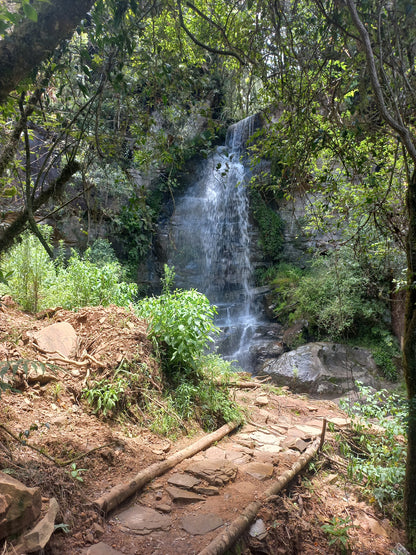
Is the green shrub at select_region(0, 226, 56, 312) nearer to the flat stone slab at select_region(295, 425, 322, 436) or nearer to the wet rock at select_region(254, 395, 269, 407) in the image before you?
the wet rock at select_region(254, 395, 269, 407)

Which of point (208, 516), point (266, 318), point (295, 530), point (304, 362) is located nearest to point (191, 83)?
point (208, 516)

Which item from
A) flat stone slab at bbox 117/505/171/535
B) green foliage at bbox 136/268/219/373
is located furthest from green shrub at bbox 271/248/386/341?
flat stone slab at bbox 117/505/171/535

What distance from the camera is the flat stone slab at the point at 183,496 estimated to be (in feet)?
10.0

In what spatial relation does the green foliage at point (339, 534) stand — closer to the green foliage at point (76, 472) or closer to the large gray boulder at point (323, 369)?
the green foliage at point (76, 472)

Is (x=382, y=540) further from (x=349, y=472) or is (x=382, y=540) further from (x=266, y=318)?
(x=266, y=318)

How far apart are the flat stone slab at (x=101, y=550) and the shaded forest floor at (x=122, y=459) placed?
0.12 feet

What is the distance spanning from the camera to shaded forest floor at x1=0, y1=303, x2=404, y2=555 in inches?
101

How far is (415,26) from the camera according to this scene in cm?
301

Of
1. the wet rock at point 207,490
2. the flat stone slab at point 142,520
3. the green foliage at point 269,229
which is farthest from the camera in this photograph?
the green foliage at point 269,229

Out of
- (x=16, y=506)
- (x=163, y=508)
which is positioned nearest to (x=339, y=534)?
(x=163, y=508)

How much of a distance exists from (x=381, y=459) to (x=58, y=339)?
396 cm

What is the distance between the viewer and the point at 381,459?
14.2 feet

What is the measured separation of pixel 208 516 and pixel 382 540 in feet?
5.93

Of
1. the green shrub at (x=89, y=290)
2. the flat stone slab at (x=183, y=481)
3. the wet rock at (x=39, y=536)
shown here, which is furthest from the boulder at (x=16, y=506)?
the green shrub at (x=89, y=290)
